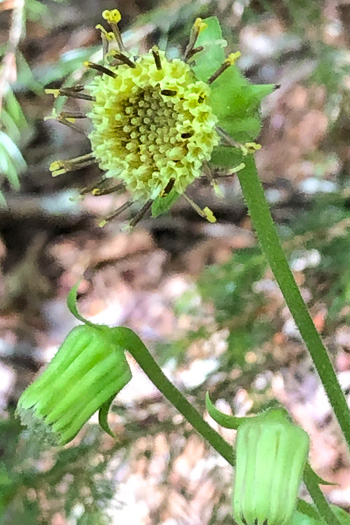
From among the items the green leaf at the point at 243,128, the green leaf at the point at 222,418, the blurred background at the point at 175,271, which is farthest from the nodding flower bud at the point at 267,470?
the blurred background at the point at 175,271

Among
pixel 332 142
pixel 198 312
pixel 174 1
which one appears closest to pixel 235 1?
pixel 174 1

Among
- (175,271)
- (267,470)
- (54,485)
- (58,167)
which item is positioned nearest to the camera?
(267,470)

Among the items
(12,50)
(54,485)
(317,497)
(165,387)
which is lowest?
(54,485)

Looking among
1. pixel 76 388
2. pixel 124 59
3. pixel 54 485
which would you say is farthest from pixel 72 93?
pixel 54 485

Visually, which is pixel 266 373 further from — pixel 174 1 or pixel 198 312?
pixel 174 1

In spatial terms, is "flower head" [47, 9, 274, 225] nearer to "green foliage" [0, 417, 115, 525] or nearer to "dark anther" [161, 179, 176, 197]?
"dark anther" [161, 179, 176, 197]

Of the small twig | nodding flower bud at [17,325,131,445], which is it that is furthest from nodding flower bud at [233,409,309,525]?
the small twig

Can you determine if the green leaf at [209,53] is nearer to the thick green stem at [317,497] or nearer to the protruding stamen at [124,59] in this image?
the protruding stamen at [124,59]

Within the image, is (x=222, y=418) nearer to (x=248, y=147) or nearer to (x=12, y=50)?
(x=248, y=147)
